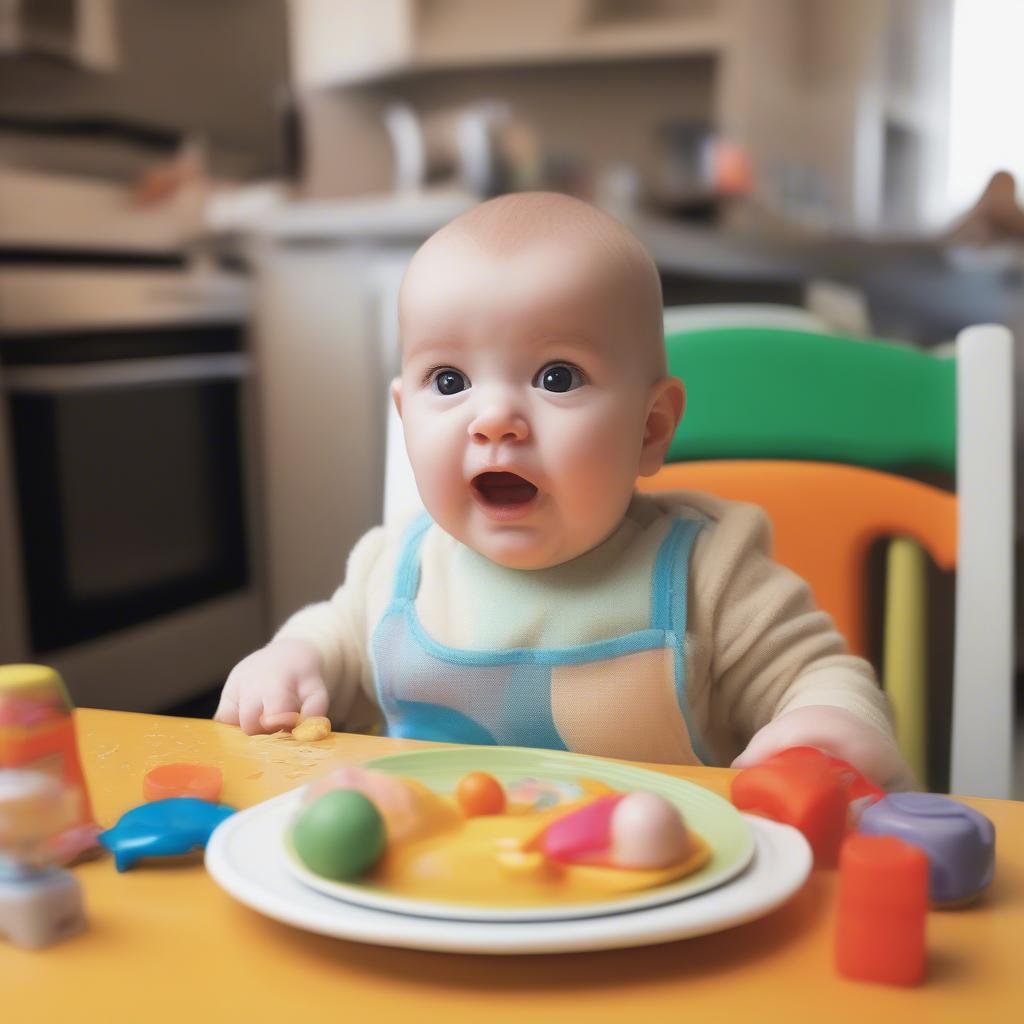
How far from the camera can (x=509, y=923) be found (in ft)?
1.15

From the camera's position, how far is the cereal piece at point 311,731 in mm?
588

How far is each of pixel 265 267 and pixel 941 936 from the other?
7.55ft

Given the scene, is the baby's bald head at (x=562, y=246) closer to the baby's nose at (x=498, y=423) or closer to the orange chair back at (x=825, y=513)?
the baby's nose at (x=498, y=423)

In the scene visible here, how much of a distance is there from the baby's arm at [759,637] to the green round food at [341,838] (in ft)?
1.05

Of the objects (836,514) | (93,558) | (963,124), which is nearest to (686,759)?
(836,514)

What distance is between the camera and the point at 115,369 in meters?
2.29

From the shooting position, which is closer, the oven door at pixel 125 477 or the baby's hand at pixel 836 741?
the baby's hand at pixel 836 741

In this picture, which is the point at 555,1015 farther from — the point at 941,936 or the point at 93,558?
the point at 93,558

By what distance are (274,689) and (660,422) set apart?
0.26 meters

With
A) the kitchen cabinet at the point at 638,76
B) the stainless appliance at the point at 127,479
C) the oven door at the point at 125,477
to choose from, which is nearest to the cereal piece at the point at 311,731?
the stainless appliance at the point at 127,479

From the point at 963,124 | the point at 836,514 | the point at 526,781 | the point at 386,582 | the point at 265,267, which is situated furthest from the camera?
the point at 963,124

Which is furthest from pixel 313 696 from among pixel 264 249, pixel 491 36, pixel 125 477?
pixel 491 36

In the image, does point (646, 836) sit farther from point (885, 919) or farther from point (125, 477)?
point (125, 477)

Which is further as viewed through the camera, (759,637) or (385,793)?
(759,637)
